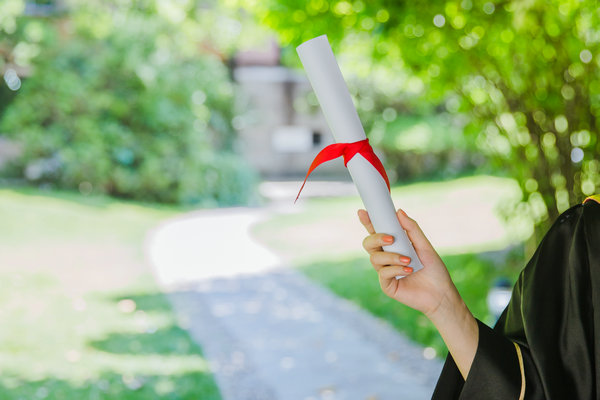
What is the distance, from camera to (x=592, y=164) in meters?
5.03

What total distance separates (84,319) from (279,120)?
660 inches

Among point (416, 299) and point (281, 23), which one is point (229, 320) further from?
point (416, 299)

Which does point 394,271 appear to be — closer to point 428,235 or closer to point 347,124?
point 347,124

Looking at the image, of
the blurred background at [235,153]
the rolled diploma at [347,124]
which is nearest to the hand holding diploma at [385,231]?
the rolled diploma at [347,124]

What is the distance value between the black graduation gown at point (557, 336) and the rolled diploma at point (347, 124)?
313 millimetres

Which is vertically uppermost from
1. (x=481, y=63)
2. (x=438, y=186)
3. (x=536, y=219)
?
(x=481, y=63)

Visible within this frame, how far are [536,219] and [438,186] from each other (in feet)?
40.4

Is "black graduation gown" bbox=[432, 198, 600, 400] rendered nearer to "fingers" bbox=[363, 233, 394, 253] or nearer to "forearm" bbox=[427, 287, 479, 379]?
"forearm" bbox=[427, 287, 479, 379]

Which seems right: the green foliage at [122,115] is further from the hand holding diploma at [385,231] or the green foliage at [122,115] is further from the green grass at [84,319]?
the hand holding diploma at [385,231]

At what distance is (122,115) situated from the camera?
586 inches

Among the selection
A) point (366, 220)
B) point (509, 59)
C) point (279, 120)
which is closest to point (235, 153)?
point (279, 120)

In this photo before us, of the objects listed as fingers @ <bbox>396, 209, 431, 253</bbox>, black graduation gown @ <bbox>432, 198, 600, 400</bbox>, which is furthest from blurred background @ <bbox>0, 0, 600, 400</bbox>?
fingers @ <bbox>396, 209, 431, 253</bbox>

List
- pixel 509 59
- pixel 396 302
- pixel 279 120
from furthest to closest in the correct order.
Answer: pixel 279 120 < pixel 396 302 < pixel 509 59

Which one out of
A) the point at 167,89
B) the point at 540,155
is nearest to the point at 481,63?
the point at 540,155
